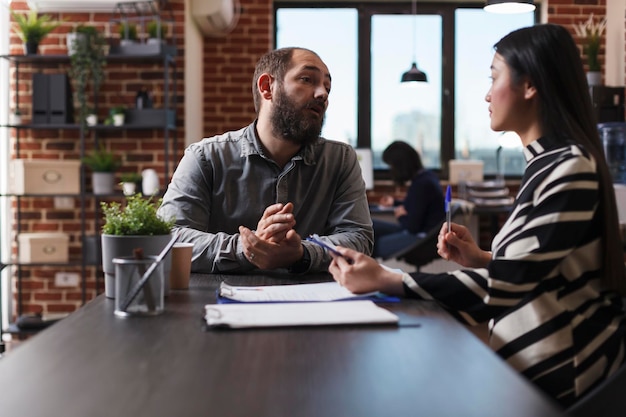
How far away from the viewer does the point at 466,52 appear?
7.09 metres

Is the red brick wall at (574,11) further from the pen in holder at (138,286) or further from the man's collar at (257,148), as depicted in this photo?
the pen in holder at (138,286)

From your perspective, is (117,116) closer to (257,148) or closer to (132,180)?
(132,180)

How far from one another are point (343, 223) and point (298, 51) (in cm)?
56

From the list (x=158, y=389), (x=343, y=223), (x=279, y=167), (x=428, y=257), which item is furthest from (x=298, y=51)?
(x=428, y=257)

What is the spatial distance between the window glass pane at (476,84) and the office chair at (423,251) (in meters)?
1.78

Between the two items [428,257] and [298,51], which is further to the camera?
[428,257]

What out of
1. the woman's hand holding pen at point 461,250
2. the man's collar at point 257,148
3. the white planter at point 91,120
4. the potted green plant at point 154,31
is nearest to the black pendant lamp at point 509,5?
the man's collar at point 257,148

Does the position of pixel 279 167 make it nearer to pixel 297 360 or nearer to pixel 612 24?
pixel 297 360

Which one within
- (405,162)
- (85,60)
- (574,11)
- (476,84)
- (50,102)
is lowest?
(405,162)

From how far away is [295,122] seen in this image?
7.87ft

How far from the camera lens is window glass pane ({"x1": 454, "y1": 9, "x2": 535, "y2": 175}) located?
7.07 meters

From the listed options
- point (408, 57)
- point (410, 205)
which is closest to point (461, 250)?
point (410, 205)

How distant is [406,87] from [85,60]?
10.1 ft

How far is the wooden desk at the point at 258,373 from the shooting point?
0.86 m
